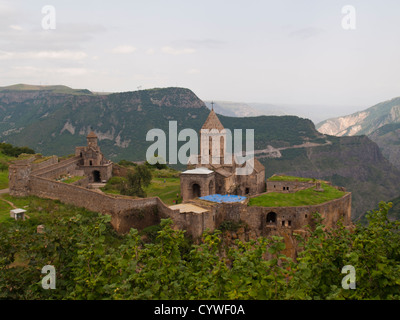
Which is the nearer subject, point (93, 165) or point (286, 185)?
point (286, 185)

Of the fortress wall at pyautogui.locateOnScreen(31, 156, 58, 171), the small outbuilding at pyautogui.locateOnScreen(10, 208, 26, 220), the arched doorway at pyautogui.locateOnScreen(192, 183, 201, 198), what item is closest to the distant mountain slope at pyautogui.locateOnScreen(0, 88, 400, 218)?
the fortress wall at pyautogui.locateOnScreen(31, 156, 58, 171)

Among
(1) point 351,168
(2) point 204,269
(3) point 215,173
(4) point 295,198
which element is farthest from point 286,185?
(1) point 351,168

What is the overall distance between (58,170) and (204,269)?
26.3 meters

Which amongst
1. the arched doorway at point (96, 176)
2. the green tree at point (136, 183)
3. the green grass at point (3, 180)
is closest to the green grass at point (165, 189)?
the green tree at point (136, 183)

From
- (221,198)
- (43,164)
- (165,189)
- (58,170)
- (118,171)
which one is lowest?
(165,189)

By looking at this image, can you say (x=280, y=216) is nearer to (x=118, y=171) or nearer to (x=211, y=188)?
(x=211, y=188)

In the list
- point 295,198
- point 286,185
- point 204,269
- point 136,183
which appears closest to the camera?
point 204,269

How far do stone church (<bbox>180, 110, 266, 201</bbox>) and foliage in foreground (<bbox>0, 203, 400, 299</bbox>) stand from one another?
20006 millimetres

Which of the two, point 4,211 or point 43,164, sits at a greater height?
point 43,164

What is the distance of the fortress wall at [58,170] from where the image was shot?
2950cm

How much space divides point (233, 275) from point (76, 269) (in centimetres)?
401

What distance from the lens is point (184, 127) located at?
13612cm

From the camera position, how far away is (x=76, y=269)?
31.3 ft
